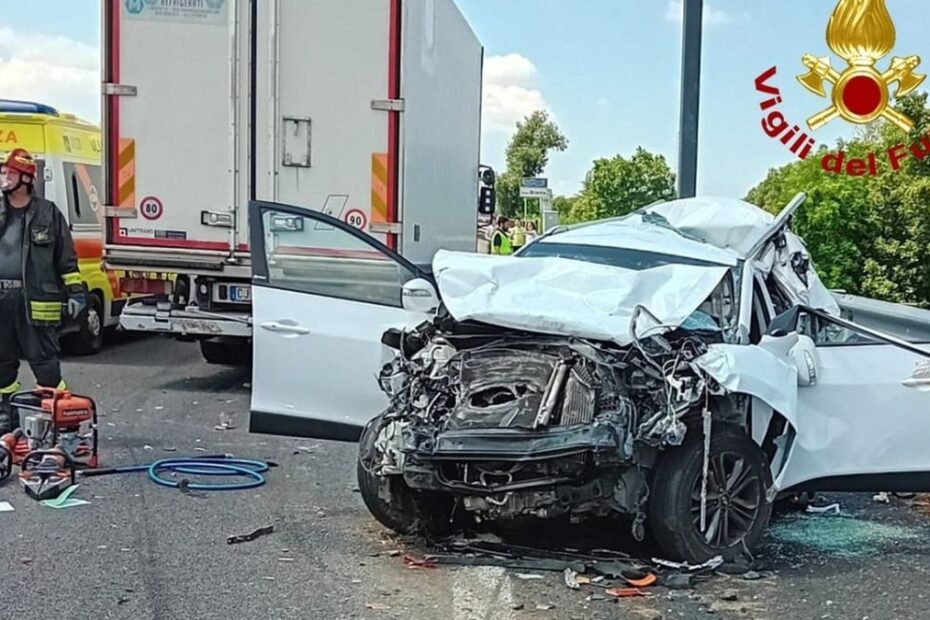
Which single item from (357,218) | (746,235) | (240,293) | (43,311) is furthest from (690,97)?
(43,311)

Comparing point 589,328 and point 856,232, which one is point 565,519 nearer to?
point 589,328

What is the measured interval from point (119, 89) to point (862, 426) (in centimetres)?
691

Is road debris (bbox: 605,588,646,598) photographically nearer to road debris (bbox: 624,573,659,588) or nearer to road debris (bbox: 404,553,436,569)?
road debris (bbox: 624,573,659,588)

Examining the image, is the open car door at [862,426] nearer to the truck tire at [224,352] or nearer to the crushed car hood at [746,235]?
the crushed car hood at [746,235]

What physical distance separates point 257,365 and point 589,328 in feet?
6.83

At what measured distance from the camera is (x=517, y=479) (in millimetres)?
5461

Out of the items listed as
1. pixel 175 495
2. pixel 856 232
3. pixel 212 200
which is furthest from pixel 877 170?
pixel 175 495

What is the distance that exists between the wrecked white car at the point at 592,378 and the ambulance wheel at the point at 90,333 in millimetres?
6943

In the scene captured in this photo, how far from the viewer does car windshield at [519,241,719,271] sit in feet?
22.0

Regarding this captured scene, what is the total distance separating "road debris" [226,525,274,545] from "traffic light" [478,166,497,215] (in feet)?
37.6

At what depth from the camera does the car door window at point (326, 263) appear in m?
6.92

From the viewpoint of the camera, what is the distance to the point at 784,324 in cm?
601

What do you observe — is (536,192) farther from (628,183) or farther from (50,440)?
(50,440)

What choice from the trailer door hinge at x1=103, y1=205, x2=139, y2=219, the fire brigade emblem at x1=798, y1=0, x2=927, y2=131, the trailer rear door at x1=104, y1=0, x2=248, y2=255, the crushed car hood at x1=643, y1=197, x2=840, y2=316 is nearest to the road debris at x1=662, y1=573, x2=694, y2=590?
the crushed car hood at x1=643, y1=197, x2=840, y2=316
